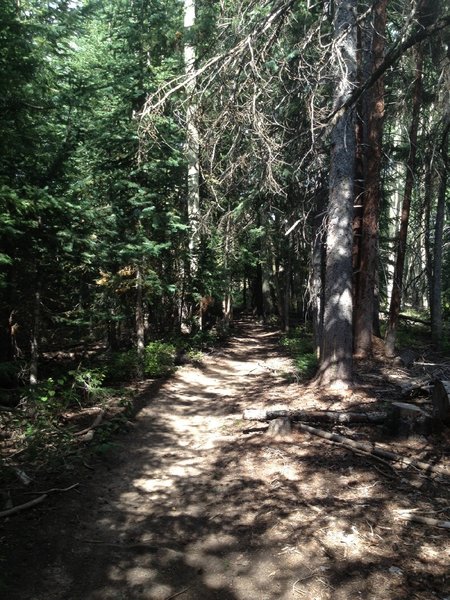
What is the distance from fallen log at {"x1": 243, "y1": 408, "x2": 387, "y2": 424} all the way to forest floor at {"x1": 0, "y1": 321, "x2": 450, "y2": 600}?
0.53 ft

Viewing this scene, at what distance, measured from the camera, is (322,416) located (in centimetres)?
692

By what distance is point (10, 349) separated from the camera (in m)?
8.80

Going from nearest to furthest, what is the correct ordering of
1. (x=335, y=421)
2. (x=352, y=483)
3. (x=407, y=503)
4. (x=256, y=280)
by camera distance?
(x=407, y=503) < (x=352, y=483) < (x=335, y=421) < (x=256, y=280)

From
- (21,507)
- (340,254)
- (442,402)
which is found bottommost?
(21,507)

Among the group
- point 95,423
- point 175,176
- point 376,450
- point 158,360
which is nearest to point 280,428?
point 376,450

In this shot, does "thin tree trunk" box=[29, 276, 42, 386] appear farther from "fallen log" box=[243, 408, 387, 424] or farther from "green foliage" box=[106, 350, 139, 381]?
"fallen log" box=[243, 408, 387, 424]

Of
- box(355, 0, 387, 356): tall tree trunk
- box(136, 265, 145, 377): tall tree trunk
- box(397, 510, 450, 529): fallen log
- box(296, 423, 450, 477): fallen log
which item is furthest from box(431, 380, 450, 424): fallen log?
box(136, 265, 145, 377): tall tree trunk

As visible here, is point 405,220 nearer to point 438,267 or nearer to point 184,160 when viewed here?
point 438,267

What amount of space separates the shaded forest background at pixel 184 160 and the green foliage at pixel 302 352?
72cm

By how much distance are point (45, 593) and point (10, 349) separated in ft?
20.0

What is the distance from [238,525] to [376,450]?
2.25 meters

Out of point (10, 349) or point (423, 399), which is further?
point (10, 349)

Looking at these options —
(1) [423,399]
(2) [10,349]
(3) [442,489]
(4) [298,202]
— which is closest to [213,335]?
(4) [298,202]

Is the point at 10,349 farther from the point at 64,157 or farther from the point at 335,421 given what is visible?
the point at 335,421
